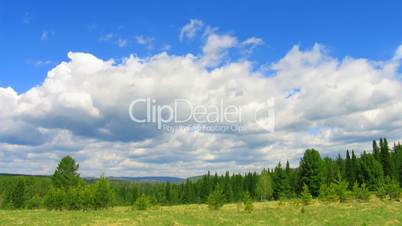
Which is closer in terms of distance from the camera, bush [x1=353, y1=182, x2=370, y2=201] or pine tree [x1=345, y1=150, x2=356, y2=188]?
bush [x1=353, y1=182, x2=370, y2=201]

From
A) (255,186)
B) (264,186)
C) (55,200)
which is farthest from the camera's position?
(255,186)

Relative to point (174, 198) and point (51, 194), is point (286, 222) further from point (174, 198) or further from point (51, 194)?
point (174, 198)

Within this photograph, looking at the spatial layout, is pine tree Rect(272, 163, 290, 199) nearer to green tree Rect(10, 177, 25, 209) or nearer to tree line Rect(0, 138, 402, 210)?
tree line Rect(0, 138, 402, 210)

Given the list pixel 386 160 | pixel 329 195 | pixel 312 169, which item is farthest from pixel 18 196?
pixel 386 160

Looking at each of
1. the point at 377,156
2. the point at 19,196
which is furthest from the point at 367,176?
the point at 19,196

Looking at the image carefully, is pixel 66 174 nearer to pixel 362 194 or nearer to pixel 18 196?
pixel 18 196

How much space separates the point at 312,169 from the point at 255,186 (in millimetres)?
38637

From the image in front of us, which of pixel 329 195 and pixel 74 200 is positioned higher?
pixel 329 195

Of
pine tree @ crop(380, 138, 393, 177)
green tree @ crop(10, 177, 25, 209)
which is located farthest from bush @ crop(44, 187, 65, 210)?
pine tree @ crop(380, 138, 393, 177)

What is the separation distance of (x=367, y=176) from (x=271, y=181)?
27821 mm

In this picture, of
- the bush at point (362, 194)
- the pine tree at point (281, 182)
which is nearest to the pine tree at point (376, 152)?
the pine tree at point (281, 182)

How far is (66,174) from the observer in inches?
2611

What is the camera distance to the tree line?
161 ft

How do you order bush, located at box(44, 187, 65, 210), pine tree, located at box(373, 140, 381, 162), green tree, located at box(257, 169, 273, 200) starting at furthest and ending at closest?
green tree, located at box(257, 169, 273, 200)
pine tree, located at box(373, 140, 381, 162)
bush, located at box(44, 187, 65, 210)
